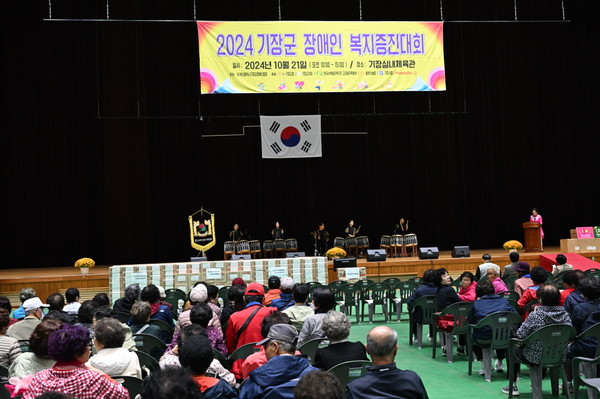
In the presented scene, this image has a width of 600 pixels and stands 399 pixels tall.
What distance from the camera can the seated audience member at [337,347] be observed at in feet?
14.2

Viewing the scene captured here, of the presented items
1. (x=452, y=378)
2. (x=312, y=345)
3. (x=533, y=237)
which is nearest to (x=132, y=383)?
(x=312, y=345)

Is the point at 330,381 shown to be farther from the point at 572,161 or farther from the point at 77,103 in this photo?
the point at 572,161

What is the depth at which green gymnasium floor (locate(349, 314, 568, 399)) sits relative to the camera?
21.2ft

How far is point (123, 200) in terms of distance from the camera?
20234 mm

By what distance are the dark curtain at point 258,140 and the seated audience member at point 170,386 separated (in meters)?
17.4

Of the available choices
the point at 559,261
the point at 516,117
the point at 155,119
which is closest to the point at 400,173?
the point at 516,117

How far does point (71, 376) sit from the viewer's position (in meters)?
3.14

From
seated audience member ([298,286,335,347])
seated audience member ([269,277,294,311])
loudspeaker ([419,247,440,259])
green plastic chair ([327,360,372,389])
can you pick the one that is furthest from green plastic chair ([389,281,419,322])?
green plastic chair ([327,360,372,389])

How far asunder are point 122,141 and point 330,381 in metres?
18.7

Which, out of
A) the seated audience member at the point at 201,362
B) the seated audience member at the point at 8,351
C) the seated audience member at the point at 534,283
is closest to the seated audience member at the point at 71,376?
the seated audience member at the point at 201,362

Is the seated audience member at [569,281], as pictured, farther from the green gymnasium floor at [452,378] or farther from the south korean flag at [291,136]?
the south korean flag at [291,136]

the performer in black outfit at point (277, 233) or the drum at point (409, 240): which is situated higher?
the performer in black outfit at point (277, 233)

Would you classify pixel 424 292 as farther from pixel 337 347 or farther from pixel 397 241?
pixel 397 241

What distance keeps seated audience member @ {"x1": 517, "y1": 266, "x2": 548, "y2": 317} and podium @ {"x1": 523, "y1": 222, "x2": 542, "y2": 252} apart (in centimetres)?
1057
